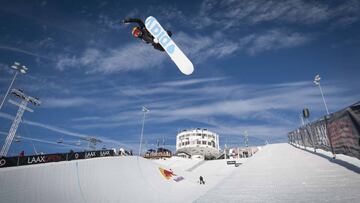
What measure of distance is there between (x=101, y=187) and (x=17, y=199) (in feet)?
17.6

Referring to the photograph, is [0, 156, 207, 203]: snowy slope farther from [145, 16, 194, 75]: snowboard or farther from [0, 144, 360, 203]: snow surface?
[145, 16, 194, 75]: snowboard

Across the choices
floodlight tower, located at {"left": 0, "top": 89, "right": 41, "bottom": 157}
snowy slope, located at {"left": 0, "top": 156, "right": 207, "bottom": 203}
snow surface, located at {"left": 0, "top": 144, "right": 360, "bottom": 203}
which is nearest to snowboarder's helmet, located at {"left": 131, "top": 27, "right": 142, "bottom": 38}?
snow surface, located at {"left": 0, "top": 144, "right": 360, "bottom": 203}

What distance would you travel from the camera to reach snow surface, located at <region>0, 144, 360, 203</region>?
4164 mm

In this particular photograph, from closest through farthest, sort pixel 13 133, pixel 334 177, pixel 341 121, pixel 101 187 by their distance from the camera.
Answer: pixel 334 177 → pixel 341 121 → pixel 101 187 → pixel 13 133

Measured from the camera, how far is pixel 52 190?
441 inches

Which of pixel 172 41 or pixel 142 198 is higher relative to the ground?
pixel 172 41

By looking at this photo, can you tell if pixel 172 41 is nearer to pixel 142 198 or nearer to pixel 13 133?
pixel 142 198

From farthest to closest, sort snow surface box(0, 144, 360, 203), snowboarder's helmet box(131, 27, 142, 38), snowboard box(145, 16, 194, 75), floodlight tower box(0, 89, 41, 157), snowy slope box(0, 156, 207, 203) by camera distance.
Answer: floodlight tower box(0, 89, 41, 157) < snowy slope box(0, 156, 207, 203) < snowboarder's helmet box(131, 27, 142, 38) < snowboard box(145, 16, 194, 75) < snow surface box(0, 144, 360, 203)

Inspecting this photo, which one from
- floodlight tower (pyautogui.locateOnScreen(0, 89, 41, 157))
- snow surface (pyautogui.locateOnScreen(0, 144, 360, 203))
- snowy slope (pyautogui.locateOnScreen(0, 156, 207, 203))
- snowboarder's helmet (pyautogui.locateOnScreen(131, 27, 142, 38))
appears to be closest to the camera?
snow surface (pyautogui.locateOnScreen(0, 144, 360, 203))

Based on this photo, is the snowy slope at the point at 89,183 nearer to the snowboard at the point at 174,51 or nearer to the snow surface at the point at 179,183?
the snow surface at the point at 179,183

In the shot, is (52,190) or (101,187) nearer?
(52,190)

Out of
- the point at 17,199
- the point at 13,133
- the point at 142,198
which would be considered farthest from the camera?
the point at 13,133

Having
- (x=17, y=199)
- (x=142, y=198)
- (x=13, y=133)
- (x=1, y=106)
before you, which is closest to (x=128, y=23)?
(x=17, y=199)

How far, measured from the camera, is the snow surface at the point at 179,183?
4164 millimetres
